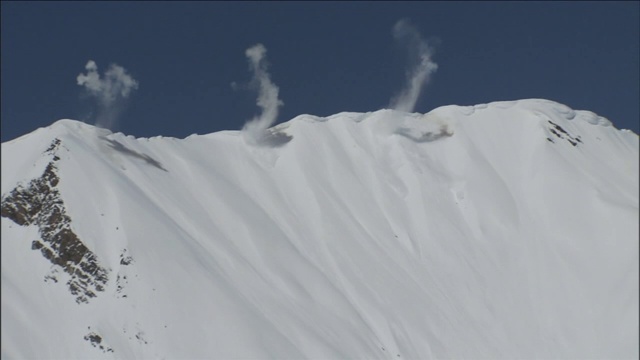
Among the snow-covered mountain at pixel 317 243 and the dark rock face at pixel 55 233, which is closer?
the snow-covered mountain at pixel 317 243

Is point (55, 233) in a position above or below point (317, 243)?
below

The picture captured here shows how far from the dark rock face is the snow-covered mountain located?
6.3 inches

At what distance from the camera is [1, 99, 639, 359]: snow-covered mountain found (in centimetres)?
10512

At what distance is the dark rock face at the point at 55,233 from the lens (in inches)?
4363

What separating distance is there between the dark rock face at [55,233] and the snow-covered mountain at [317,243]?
6.3 inches

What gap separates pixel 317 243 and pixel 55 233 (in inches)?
965

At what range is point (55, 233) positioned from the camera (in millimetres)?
113688

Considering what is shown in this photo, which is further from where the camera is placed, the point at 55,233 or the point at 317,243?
the point at 317,243

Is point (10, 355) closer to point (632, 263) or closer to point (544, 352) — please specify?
point (544, 352)

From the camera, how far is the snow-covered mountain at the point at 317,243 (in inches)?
4139

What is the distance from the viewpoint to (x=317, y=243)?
124 metres

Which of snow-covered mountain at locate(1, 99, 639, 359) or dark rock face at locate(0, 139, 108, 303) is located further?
dark rock face at locate(0, 139, 108, 303)

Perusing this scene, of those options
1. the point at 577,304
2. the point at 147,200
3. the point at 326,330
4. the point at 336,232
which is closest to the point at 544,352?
the point at 577,304

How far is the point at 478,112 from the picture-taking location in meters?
147
